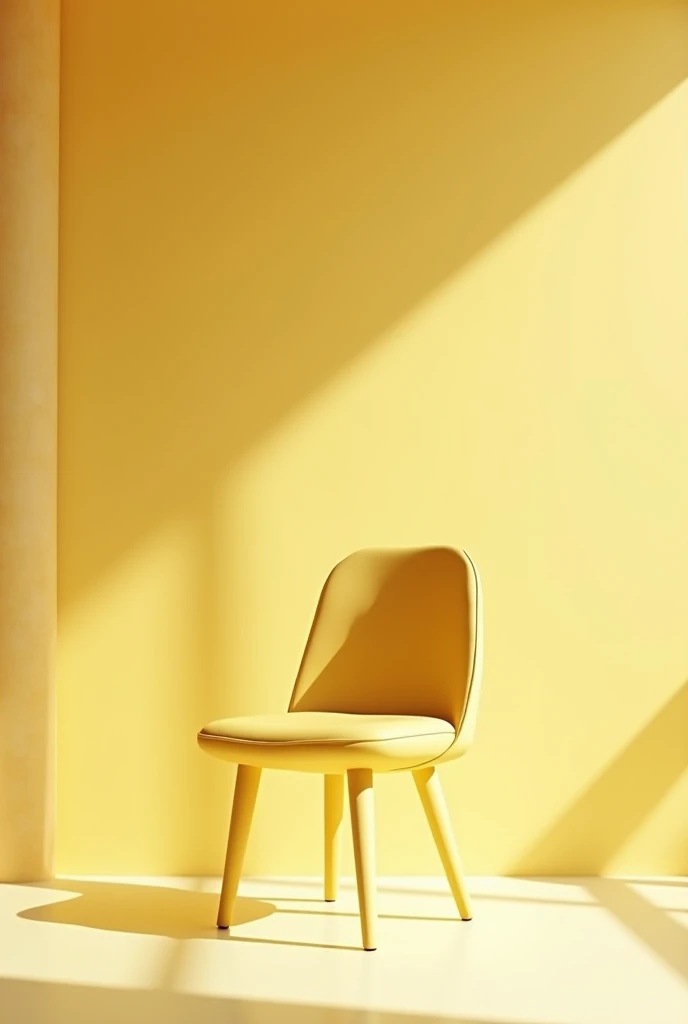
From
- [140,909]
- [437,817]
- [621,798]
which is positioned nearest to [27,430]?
[140,909]

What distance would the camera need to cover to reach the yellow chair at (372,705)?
7.40ft

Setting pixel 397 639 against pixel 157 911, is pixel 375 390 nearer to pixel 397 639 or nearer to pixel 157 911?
pixel 397 639

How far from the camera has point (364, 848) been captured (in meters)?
2.25

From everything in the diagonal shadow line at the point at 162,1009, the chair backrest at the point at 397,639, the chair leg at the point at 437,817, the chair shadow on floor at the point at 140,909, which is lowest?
the chair shadow on floor at the point at 140,909

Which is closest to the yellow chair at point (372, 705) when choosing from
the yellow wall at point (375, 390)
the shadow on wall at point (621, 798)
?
the yellow wall at point (375, 390)

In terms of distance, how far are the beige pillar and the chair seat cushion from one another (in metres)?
0.76

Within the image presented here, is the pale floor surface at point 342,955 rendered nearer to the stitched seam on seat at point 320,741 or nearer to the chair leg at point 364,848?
the chair leg at point 364,848

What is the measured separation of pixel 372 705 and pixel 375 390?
92cm

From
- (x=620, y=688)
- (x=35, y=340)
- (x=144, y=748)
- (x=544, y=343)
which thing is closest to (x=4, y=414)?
(x=35, y=340)

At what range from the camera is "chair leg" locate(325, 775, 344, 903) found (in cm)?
273

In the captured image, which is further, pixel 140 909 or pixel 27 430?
pixel 27 430

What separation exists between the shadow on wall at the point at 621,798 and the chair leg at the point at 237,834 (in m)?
0.91

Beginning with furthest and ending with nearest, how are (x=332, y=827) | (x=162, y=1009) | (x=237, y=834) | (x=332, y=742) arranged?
1. (x=332, y=827)
2. (x=237, y=834)
3. (x=332, y=742)
4. (x=162, y=1009)

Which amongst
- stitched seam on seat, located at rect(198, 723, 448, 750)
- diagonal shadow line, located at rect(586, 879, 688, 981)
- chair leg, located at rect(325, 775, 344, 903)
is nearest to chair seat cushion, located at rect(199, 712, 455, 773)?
stitched seam on seat, located at rect(198, 723, 448, 750)
